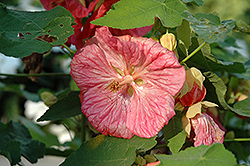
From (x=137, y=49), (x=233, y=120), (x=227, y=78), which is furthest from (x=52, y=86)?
(x=137, y=49)

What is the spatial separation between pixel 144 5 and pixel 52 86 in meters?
1.20

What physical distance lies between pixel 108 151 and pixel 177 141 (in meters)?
0.08

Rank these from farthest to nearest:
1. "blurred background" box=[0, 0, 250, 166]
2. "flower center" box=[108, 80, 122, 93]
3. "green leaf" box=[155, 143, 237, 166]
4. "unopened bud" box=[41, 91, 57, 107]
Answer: "blurred background" box=[0, 0, 250, 166], "unopened bud" box=[41, 91, 57, 107], "flower center" box=[108, 80, 122, 93], "green leaf" box=[155, 143, 237, 166]

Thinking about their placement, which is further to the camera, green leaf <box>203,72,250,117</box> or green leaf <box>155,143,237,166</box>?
green leaf <box>203,72,250,117</box>

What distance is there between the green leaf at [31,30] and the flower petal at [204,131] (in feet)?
0.57

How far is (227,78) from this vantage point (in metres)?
0.50

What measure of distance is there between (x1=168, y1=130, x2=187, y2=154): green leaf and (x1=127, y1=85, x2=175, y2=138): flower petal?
26 millimetres

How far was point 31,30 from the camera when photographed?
348mm

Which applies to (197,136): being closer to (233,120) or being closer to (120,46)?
(120,46)

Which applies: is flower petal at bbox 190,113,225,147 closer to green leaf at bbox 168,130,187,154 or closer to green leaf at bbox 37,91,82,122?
green leaf at bbox 168,130,187,154

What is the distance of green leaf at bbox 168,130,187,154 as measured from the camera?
Answer: 1.03ft

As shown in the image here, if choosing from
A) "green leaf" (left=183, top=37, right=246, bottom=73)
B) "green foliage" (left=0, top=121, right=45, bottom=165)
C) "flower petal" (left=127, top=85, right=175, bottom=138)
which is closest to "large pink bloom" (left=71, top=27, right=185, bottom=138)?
"flower petal" (left=127, top=85, right=175, bottom=138)

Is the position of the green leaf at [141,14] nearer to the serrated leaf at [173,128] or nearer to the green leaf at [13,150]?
the serrated leaf at [173,128]

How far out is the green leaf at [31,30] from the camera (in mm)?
321
